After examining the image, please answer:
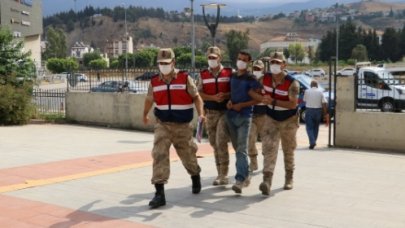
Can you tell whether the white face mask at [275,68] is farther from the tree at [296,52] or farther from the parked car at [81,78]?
the tree at [296,52]

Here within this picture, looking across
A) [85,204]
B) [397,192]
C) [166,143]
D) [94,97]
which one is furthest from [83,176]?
[94,97]

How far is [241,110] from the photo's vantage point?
23.8 feet

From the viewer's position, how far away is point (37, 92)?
66.1 ft

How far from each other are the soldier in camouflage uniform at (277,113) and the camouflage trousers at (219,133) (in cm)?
52

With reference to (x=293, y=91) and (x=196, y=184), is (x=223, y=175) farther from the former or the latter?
(x=293, y=91)

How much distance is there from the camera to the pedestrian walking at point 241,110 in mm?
7230

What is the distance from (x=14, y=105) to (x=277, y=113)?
12.0m

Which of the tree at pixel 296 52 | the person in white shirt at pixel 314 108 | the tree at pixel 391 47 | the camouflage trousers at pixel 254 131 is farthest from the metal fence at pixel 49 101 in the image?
the tree at pixel 296 52

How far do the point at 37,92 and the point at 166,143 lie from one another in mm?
14408

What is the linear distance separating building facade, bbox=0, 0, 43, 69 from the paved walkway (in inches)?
2160

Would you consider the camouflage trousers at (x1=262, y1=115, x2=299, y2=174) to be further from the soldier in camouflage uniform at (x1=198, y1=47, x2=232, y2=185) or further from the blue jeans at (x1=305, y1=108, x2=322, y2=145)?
the blue jeans at (x1=305, y1=108, x2=322, y2=145)

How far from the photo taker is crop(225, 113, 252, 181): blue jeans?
285 inches

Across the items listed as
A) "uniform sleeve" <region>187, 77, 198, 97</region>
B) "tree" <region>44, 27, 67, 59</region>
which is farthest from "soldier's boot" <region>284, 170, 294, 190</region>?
"tree" <region>44, 27, 67, 59</region>

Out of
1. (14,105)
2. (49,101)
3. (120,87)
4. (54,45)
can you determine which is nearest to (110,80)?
(120,87)
